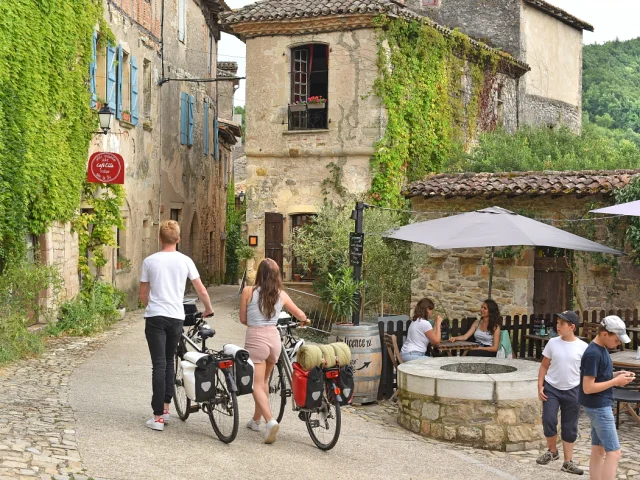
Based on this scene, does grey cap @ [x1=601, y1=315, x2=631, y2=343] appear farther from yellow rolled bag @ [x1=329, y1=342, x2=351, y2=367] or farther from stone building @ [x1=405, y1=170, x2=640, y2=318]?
stone building @ [x1=405, y1=170, x2=640, y2=318]

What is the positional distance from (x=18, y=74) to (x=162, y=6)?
9.22 m

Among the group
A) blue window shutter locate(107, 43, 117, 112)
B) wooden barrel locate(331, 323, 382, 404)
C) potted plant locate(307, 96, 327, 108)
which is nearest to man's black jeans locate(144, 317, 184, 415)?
wooden barrel locate(331, 323, 382, 404)

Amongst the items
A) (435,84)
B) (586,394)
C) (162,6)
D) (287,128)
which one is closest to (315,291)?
(287,128)

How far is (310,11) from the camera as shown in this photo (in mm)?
19141

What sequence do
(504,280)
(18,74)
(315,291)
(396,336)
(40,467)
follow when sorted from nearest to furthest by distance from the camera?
1. (40,467)
2. (396,336)
3. (18,74)
4. (504,280)
5. (315,291)

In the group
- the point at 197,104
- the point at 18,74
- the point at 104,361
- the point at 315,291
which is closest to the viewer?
the point at 104,361

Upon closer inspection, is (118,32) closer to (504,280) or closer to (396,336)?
(504,280)

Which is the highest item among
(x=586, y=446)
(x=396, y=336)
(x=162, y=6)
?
(x=162, y=6)

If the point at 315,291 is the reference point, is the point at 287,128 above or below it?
above

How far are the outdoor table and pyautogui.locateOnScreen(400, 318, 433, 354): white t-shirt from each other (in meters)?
0.19

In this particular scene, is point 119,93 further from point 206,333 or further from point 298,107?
point 206,333

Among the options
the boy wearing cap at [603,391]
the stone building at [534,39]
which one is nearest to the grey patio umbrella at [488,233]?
the boy wearing cap at [603,391]

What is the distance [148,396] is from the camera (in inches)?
362

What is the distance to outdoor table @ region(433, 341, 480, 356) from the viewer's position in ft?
35.1
